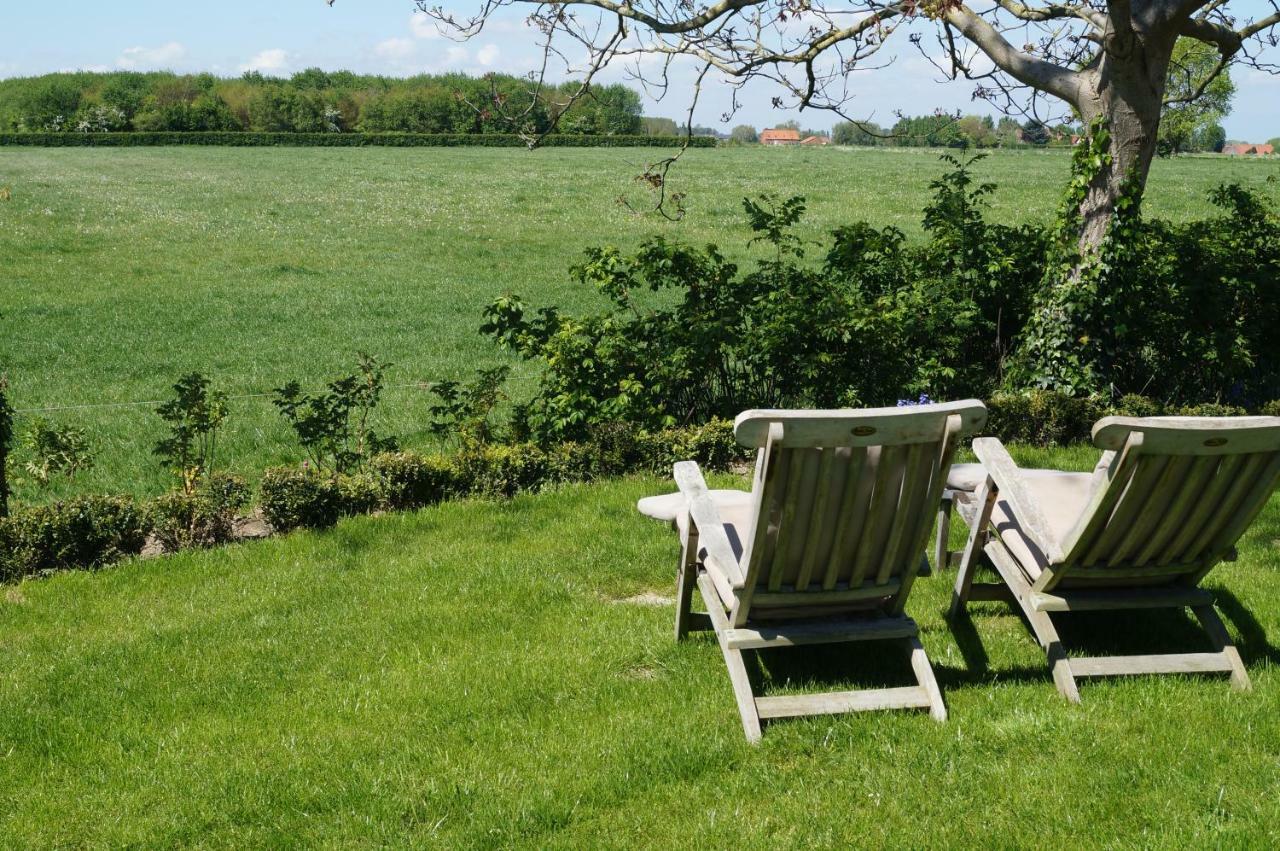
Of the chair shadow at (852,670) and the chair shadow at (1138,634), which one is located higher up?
the chair shadow at (1138,634)

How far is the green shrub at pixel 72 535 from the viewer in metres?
5.76

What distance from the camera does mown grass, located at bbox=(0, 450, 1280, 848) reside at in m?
3.30

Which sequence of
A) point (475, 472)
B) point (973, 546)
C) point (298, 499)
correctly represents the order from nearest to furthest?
point (973, 546), point (298, 499), point (475, 472)

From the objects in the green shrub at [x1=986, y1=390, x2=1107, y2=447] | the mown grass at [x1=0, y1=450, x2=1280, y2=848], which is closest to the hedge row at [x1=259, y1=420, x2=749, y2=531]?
the mown grass at [x1=0, y1=450, x2=1280, y2=848]

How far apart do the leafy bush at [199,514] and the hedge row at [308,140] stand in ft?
192

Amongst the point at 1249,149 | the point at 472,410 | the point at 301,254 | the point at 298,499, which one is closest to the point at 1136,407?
the point at 472,410

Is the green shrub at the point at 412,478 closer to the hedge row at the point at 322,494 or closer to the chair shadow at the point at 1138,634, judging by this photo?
the hedge row at the point at 322,494

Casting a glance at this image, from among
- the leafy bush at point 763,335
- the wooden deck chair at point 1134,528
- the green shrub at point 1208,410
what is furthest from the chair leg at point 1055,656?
the green shrub at point 1208,410

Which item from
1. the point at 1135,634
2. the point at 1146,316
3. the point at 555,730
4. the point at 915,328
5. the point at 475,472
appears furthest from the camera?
the point at 1146,316

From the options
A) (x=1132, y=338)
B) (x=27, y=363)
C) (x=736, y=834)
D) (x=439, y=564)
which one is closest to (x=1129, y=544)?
(x=736, y=834)

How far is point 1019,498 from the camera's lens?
415 cm

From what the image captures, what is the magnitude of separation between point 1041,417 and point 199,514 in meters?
5.42

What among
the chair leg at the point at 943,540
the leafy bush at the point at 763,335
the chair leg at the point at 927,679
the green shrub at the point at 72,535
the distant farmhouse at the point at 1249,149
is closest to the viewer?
the chair leg at the point at 927,679

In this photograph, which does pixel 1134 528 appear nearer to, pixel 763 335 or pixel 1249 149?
pixel 763 335
